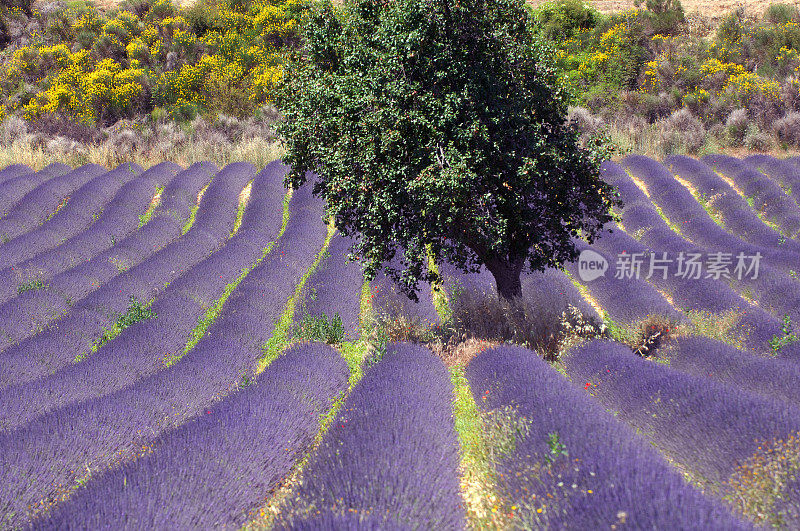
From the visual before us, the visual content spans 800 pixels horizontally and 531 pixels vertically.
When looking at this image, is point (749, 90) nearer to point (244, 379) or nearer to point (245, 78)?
point (245, 78)

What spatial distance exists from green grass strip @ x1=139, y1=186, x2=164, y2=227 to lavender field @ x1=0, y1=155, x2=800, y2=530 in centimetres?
38

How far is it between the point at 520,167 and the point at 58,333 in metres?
6.83

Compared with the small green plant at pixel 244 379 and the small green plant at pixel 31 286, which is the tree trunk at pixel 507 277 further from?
the small green plant at pixel 31 286

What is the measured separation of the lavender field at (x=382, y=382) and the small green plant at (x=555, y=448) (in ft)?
0.06

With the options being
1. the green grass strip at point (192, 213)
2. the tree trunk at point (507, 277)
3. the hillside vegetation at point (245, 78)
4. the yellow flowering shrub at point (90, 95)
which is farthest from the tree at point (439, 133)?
the yellow flowering shrub at point (90, 95)

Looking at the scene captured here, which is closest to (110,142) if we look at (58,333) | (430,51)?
(58,333)

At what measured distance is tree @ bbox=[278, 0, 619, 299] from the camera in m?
6.91

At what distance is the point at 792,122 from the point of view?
19.5 metres

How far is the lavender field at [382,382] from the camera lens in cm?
376

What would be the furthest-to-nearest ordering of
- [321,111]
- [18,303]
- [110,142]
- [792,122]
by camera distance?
[110,142] < [792,122] < [18,303] < [321,111]

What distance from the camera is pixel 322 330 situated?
8766mm

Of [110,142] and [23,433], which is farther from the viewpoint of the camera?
[110,142]

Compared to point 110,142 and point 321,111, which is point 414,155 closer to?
point 321,111

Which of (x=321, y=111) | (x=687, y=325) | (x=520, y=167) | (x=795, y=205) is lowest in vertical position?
(x=795, y=205)
